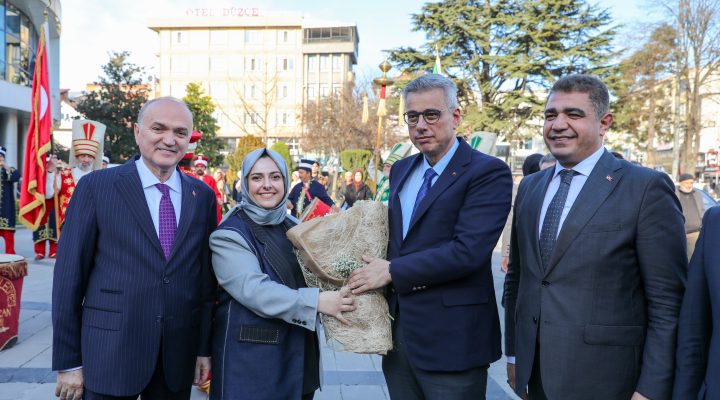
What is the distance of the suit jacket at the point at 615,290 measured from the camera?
2.01 metres

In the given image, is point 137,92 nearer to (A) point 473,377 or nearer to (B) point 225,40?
(A) point 473,377

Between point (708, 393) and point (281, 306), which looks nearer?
point (708, 393)

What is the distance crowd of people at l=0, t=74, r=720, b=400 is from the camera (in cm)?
209

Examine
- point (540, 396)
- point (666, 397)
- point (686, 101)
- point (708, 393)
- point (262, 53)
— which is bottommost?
point (540, 396)

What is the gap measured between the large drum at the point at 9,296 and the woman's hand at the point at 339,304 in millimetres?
4310

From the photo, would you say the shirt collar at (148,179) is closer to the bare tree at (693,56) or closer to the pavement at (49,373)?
the pavement at (49,373)

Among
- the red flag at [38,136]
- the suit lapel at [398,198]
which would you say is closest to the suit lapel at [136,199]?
the suit lapel at [398,198]

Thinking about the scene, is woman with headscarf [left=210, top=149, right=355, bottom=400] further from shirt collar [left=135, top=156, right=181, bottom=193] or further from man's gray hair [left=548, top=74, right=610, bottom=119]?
man's gray hair [left=548, top=74, right=610, bottom=119]

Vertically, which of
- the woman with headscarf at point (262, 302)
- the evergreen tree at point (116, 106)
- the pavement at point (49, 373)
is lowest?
the pavement at point (49, 373)

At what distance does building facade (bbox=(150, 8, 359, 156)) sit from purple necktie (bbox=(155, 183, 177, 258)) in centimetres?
5758

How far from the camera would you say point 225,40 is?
201ft

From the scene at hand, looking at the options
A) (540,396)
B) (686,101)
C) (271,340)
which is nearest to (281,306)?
(271,340)

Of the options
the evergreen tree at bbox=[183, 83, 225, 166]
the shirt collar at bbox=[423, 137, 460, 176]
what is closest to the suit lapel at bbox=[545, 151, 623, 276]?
the shirt collar at bbox=[423, 137, 460, 176]

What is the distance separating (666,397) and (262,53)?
205 ft
